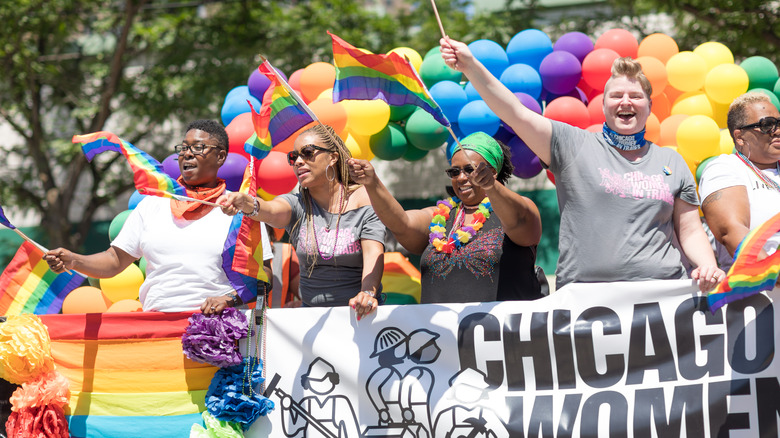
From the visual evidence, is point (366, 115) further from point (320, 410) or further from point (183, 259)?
point (320, 410)

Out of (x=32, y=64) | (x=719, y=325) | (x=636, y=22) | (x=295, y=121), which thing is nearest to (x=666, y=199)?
(x=719, y=325)

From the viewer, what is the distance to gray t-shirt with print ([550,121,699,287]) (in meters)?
3.27

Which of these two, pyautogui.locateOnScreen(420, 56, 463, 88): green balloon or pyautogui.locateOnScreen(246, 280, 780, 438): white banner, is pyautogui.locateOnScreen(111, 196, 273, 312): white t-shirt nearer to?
pyautogui.locateOnScreen(246, 280, 780, 438): white banner

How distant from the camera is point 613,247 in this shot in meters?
3.29

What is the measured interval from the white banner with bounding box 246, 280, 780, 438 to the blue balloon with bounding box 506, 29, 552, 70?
2.80 metres

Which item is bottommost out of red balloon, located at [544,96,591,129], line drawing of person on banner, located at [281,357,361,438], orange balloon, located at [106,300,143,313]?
line drawing of person on banner, located at [281,357,361,438]

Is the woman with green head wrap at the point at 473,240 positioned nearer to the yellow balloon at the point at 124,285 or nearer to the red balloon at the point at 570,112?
the red balloon at the point at 570,112

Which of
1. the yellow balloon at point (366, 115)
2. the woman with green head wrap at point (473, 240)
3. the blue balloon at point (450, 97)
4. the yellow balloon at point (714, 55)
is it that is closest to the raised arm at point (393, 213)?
the woman with green head wrap at point (473, 240)

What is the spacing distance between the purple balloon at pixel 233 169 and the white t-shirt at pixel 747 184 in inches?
116

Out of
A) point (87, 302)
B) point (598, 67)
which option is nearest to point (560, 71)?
point (598, 67)

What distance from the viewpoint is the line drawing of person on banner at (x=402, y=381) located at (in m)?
3.43

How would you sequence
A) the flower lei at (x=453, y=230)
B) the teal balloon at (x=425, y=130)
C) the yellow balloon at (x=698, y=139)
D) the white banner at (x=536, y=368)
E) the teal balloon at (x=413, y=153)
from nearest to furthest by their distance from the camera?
1. the white banner at (x=536, y=368)
2. the flower lei at (x=453, y=230)
3. the yellow balloon at (x=698, y=139)
4. the teal balloon at (x=425, y=130)
5. the teal balloon at (x=413, y=153)

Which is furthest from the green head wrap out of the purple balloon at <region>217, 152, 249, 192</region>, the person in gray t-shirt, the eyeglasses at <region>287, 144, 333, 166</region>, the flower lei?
the purple balloon at <region>217, 152, 249, 192</region>

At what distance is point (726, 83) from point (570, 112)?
3.57 ft
